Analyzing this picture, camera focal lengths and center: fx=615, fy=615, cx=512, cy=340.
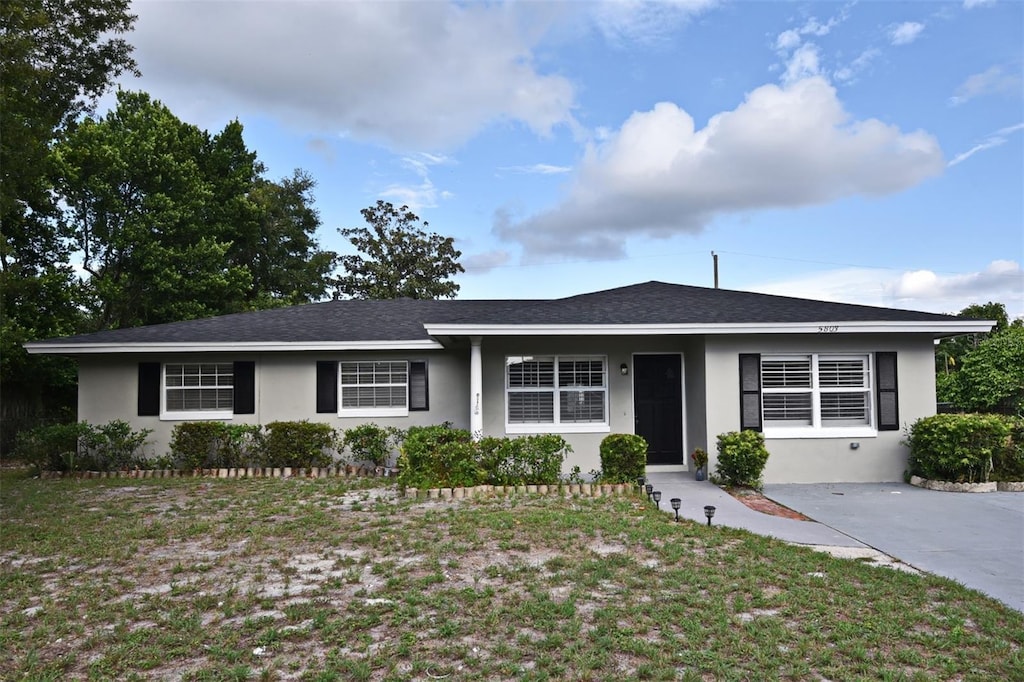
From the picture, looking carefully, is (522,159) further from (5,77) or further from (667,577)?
(667,577)

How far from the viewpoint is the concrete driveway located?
17.9 feet

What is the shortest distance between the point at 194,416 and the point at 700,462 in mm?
9625

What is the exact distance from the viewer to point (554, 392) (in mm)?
11031

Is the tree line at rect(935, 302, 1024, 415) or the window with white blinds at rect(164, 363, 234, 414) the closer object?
the window with white blinds at rect(164, 363, 234, 414)

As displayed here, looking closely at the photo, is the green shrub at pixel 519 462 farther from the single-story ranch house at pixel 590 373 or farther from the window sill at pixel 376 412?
the window sill at pixel 376 412

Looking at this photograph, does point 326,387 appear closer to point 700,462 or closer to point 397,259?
point 700,462

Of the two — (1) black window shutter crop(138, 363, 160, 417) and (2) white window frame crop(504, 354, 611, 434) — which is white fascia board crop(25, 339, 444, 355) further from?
(2) white window frame crop(504, 354, 611, 434)

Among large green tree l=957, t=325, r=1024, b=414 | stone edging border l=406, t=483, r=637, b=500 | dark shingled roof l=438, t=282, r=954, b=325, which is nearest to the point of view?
stone edging border l=406, t=483, r=637, b=500

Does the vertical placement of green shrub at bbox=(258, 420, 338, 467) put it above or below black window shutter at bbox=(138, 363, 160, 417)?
below

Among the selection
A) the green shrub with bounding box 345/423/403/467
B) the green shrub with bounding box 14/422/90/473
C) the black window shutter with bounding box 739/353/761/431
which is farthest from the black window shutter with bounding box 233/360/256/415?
the black window shutter with bounding box 739/353/761/431

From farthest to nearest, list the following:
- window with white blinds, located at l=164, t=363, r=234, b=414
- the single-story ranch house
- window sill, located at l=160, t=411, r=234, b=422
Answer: window with white blinds, located at l=164, t=363, r=234, b=414 → window sill, located at l=160, t=411, r=234, b=422 → the single-story ranch house

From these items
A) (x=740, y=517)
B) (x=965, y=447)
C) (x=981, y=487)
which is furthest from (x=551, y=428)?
(x=981, y=487)

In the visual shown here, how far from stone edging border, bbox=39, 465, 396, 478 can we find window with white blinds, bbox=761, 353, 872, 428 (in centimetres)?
688

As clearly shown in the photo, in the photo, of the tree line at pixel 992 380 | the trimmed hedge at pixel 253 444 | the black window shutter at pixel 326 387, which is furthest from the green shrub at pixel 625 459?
the tree line at pixel 992 380
